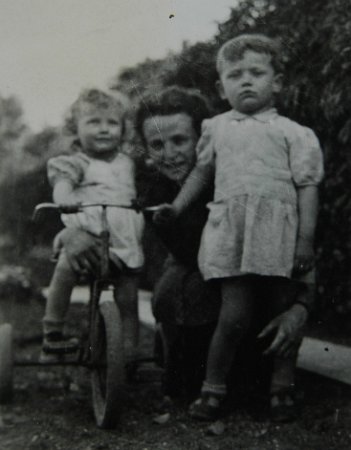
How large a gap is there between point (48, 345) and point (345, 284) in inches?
61.4

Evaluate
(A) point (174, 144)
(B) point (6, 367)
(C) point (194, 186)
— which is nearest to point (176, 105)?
(A) point (174, 144)

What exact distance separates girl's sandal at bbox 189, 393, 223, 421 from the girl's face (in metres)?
1.22

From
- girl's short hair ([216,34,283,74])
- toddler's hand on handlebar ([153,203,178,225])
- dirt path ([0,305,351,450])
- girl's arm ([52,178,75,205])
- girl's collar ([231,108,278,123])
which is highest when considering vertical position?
girl's short hair ([216,34,283,74])

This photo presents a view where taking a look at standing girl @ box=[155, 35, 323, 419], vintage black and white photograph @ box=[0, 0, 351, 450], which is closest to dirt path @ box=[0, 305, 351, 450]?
vintage black and white photograph @ box=[0, 0, 351, 450]

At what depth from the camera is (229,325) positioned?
2652 mm

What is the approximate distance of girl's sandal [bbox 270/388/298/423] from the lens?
2.59 metres

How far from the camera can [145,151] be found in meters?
3.15

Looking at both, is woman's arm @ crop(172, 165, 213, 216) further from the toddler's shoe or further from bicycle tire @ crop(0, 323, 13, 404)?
bicycle tire @ crop(0, 323, 13, 404)

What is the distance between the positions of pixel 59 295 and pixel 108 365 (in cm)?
68

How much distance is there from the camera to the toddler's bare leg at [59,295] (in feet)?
9.86

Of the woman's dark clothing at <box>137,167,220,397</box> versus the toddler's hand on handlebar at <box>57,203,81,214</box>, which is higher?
the toddler's hand on handlebar at <box>57,203,81,214</box>

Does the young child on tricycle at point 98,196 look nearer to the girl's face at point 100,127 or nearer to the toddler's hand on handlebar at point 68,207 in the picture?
the girl's face at point 100,127

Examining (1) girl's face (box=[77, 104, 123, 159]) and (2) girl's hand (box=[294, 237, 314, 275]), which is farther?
(1) girl's face (box=[77, 104, 123, 159])

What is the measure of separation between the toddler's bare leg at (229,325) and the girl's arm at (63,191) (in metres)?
0.80
